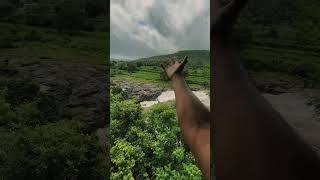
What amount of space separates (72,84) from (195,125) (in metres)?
6.75

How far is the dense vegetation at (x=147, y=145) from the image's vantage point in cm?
1185

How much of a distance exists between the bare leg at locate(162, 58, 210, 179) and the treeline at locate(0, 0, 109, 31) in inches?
275

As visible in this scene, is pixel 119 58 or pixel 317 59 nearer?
pixel 317 59

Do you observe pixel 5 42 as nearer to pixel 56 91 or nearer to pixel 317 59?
pixel 56 91

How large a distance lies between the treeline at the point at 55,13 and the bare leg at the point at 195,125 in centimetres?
700

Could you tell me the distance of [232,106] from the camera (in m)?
0.88

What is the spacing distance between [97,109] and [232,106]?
7.79m

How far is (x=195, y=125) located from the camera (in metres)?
1.53

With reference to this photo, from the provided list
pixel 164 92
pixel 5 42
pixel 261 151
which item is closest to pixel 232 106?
pixel 261 151

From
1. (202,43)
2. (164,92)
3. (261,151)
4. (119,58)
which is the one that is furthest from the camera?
(202,43)

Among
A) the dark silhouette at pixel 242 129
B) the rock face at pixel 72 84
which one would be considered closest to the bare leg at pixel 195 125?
the dark silhouette at pixel 242 129

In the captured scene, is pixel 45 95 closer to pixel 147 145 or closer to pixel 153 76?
pixel 147 145

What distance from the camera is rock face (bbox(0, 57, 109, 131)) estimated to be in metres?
7.75

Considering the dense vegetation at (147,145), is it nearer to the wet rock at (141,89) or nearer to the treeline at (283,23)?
the wet rock at (141,89)
